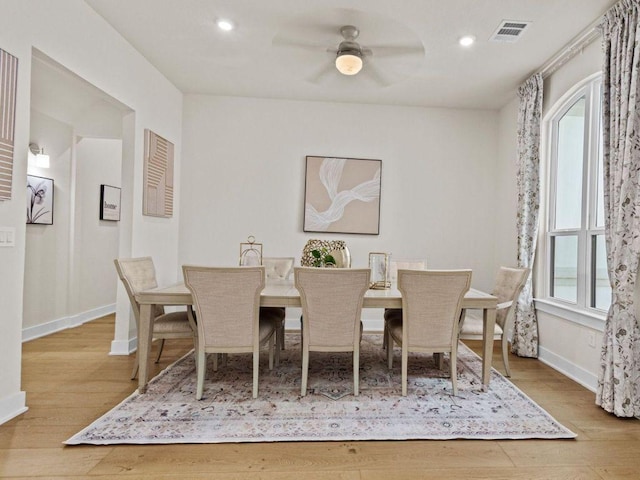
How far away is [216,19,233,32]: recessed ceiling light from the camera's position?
290 centimetres

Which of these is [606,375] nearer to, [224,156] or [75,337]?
[224,156]

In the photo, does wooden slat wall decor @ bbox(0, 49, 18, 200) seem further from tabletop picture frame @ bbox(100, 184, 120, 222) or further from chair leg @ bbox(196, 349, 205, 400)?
tabletop picture frame @ bbox(100, 184, 120, 222)

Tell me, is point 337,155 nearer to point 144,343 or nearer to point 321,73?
point 321,73

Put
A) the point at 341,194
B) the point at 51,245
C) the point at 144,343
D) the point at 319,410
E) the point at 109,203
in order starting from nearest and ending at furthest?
the point at 319,410
the point at 144,343
the point at 51,245
the point at 341,194
the point at 109,203

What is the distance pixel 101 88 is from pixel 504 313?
378 centimetres

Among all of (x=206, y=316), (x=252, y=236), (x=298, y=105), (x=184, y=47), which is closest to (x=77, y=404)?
(x=206, y=316)

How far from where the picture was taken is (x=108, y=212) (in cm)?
513

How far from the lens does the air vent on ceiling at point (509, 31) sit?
2816 mm

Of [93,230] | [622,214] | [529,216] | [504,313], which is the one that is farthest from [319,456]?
[93,230]

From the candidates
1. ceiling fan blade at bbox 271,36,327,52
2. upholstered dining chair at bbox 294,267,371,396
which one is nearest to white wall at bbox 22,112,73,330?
ceiling fan blade at bbox 271,36,327,52

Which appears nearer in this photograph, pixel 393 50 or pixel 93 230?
pixel 393 50

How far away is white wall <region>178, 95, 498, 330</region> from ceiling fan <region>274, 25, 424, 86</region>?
0.98 meters

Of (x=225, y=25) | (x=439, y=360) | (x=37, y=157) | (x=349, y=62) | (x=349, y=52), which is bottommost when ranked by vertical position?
(x=439, y=360)

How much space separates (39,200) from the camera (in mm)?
4016
